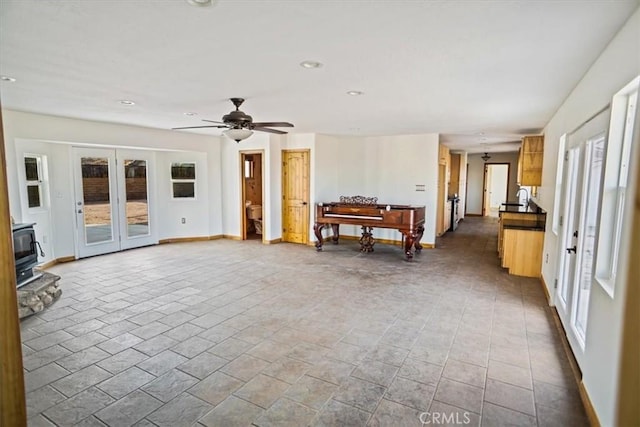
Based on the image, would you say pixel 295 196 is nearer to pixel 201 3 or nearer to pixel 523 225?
pixel 523 225

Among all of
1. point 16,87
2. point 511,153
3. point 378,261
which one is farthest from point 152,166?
point 511,153

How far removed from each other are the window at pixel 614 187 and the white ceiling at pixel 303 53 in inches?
20.6

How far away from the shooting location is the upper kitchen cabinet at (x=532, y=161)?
5.94m

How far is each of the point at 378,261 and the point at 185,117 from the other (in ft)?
13.2

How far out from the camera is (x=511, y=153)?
40.9 ft

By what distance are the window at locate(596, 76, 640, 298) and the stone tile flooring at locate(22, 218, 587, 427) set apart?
38.4 inches

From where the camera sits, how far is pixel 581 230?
10.5 feet

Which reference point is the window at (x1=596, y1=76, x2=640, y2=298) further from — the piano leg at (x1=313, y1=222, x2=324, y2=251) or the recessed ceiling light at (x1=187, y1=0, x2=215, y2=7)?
the piano leg at (x1=313, y1=222, x2=324, y2=251)

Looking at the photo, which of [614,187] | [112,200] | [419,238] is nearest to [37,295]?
[112,200]

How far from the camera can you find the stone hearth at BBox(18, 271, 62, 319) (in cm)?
374

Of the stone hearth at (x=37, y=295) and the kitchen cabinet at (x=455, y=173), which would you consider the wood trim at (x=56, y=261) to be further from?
the kitchen cabinet at (x=455, y=173)

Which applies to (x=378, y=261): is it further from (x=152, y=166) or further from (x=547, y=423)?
(x=152, y=166)

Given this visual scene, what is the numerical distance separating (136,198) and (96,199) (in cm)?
81

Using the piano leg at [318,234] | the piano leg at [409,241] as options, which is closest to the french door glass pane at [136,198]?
the piano leg at [318,234]
